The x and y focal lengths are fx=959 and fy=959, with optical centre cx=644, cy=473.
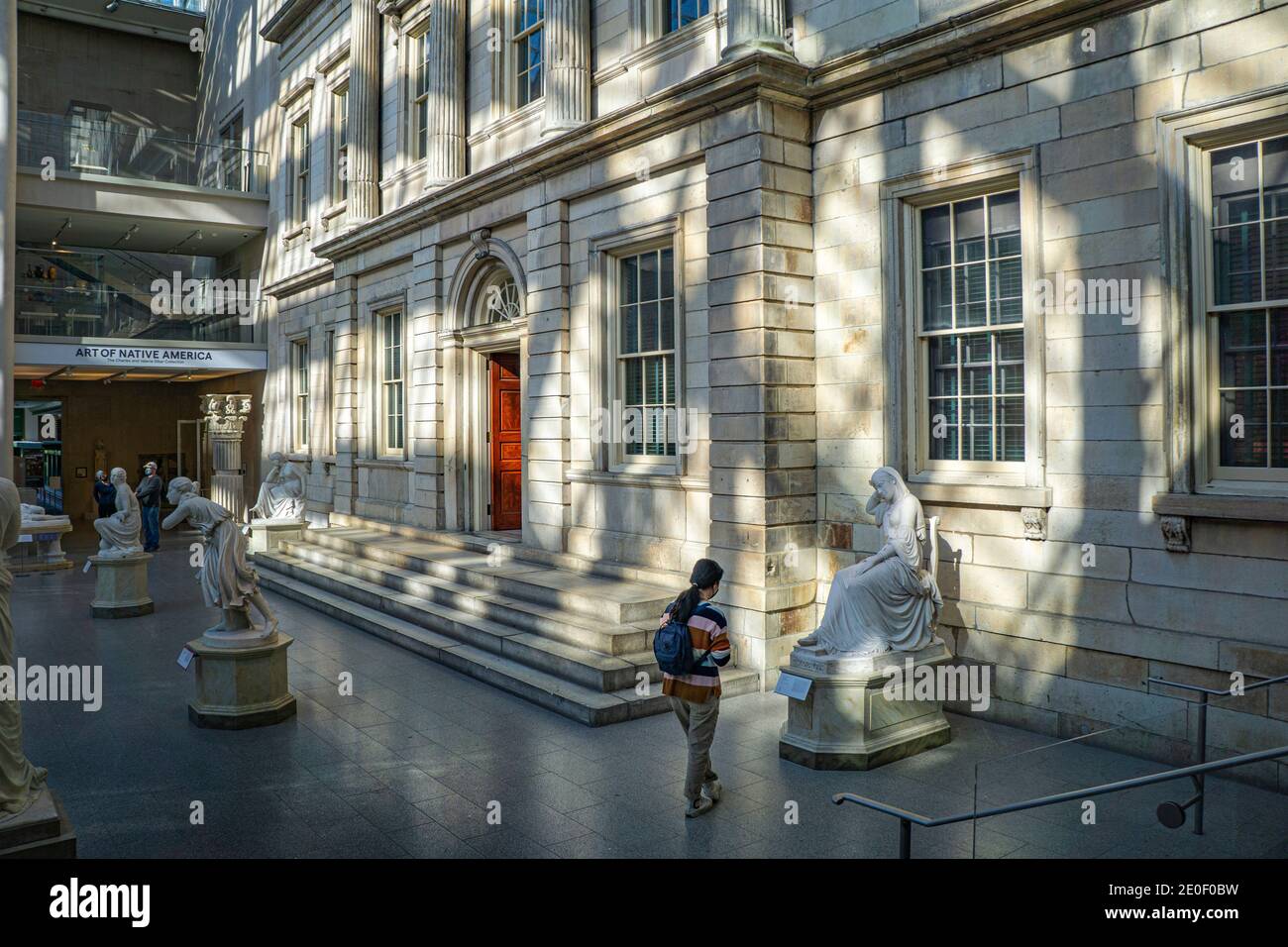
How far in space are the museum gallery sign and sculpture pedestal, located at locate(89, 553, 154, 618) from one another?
11617 mm

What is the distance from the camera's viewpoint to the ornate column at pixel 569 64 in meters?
11.8

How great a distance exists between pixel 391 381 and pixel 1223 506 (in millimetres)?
14109

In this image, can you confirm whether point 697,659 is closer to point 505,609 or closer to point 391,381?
point 505,609

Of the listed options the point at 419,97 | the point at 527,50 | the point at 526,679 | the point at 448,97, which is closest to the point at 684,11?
the point at 527,50

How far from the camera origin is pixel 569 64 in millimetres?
11852

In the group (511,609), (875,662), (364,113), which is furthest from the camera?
(364,113)

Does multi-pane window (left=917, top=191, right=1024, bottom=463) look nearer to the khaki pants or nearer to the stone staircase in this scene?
the stone staircase

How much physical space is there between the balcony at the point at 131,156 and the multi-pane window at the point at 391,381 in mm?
9481

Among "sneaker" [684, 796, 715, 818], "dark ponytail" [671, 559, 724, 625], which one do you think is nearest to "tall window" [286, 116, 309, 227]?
"dark ponytail" [671, 559, 724, 625]

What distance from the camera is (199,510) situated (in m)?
8.02

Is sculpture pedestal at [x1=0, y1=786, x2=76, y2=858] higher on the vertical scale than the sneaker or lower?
higher

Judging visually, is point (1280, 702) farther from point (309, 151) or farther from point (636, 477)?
point (309, 151)

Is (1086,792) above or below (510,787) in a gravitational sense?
above

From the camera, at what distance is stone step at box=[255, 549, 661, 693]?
335 inches
